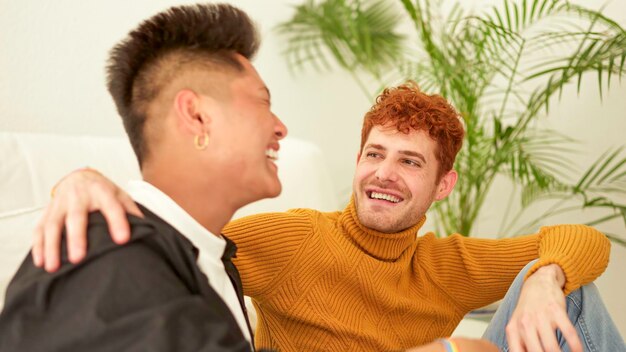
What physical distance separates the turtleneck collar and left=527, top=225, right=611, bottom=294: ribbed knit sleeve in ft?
1.01

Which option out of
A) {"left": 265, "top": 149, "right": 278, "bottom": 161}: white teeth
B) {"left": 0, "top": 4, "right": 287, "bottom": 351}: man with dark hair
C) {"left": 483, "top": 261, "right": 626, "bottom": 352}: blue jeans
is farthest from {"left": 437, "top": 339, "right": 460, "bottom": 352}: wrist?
{"left": 483, "top": 261, "right": 626, "bottom": 352}: blue jeans

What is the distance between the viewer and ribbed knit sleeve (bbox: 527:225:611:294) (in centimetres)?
140

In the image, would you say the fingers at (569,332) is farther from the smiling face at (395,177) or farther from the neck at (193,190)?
the neck at (193,190)

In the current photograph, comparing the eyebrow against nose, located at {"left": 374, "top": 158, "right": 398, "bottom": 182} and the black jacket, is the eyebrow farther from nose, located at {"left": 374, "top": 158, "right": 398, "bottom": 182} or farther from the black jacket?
the black jacket

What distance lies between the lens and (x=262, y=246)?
1380 millimetres

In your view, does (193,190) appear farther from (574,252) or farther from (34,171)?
(574,252)

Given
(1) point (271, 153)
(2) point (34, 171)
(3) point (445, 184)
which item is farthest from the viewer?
(3) point (445, 184)

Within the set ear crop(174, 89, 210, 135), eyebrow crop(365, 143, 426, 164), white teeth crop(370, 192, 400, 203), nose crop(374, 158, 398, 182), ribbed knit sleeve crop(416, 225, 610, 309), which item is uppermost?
ear crop(174, 89, 210, 135)

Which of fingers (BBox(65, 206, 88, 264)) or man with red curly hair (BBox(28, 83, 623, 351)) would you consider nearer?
fingers (BBox(65, 206, 88, 264))

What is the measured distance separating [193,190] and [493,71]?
1713 mm

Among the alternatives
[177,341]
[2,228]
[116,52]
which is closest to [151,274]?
[177,341]

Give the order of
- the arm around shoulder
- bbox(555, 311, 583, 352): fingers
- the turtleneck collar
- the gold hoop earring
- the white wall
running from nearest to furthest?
1. the arm around shoulder
2. the gold hoop earring
3. bbox(555, 311, 583, 352): fingers
4. the turtleneck collar
5. the white wall

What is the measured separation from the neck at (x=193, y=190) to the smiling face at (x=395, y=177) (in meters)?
0.61

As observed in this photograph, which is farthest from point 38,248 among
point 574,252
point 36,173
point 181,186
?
point 574,252
